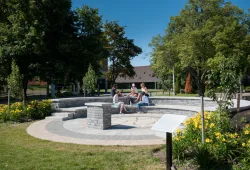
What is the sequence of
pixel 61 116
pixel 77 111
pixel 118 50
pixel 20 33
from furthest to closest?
pixel 118 50 → pixel 20 33 → pixel 77 111 → pixel 61 116

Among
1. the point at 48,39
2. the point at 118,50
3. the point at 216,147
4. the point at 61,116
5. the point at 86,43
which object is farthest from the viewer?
the point at 118,50

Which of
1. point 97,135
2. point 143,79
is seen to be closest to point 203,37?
point 97,135

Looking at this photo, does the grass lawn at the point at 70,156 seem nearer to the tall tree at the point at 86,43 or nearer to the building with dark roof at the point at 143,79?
the tall tree at the point at 86,43

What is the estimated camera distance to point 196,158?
4293mm

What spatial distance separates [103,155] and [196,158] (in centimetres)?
213

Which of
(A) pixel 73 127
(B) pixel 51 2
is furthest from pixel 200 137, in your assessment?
(B) pixel 51 2

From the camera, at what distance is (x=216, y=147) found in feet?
14.1

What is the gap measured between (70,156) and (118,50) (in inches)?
1481

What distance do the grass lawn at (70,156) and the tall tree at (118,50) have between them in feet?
116

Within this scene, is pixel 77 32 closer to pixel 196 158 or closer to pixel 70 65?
pixel 70 65

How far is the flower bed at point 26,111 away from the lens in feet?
33.7

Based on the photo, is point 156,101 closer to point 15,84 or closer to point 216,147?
point 15,84

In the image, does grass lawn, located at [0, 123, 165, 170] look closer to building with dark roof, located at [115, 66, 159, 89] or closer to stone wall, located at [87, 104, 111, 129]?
stone wall, located at [87, 104, 111, 129]

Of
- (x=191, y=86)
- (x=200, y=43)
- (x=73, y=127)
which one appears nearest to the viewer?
(x=73, y=127)
